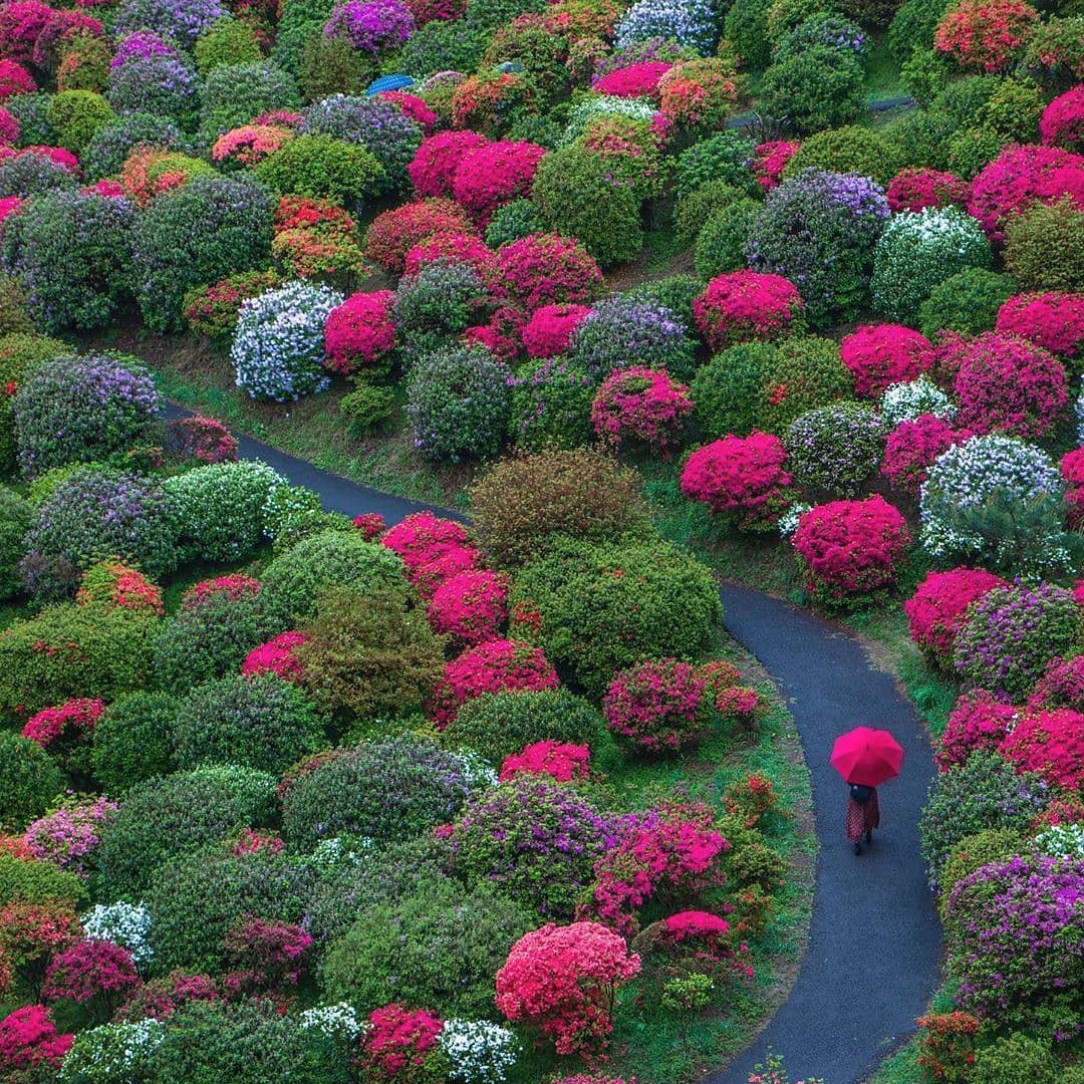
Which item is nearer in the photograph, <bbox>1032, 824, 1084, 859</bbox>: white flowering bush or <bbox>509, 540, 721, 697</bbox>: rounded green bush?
<bbox>1032, 824, 1084, 859</bbox>: white flowering bush

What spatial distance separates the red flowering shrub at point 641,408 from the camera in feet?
100

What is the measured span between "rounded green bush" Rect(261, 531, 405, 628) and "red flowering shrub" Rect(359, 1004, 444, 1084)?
29.1ft

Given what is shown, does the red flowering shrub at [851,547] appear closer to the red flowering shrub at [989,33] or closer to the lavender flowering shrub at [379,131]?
the red flowering shrub at [989,33]

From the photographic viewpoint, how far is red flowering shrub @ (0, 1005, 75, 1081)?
794 inches

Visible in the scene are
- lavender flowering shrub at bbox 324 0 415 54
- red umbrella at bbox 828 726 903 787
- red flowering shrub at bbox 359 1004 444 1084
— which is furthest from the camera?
lavender flowering shrub at bbox 324 0 415 54

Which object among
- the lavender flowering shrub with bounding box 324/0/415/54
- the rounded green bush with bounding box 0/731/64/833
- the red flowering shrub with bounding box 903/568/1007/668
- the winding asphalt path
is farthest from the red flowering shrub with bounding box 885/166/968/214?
the rounded green bush with bounding box 0/731/64/833

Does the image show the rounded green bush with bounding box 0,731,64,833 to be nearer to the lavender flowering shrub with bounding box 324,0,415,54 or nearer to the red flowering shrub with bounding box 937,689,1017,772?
the red flowering shrub with bounding box 937,689,1017,772

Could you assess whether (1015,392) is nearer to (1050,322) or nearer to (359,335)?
(1050,322)

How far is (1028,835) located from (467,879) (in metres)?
6.65

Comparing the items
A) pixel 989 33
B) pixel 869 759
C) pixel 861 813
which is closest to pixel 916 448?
pixel 869 759

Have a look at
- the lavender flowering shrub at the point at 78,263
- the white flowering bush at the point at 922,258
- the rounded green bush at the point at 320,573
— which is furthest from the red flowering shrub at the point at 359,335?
the white flowering bush at the point at 922,258

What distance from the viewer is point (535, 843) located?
2188cm

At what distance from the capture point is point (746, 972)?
67.4 ft

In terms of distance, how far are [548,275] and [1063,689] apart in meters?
15.2
